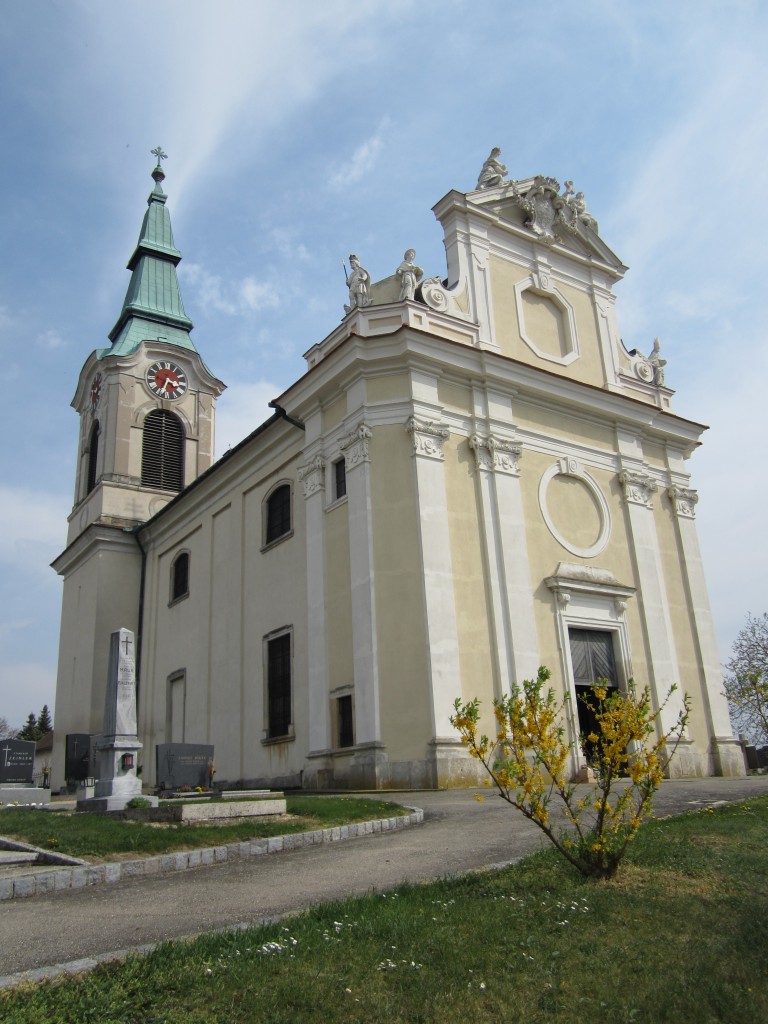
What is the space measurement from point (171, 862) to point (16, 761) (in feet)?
52.7

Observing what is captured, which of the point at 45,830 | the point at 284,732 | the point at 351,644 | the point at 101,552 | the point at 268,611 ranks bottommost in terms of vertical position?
the point at 45,830

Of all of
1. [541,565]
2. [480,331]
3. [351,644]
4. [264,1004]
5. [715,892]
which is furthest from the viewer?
[480,331]

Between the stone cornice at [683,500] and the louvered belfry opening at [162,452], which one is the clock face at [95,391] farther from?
the stone cornice at [683,500]

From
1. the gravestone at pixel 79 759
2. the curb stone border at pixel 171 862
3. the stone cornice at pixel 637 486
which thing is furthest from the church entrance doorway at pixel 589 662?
the gravestone at pixel 79 759

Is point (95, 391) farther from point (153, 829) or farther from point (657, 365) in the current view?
point (153, 829)

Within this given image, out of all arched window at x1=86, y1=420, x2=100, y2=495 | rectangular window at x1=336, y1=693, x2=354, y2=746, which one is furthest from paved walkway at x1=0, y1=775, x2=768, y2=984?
arched window at x1=86, y1=420, x2=100, y2=495

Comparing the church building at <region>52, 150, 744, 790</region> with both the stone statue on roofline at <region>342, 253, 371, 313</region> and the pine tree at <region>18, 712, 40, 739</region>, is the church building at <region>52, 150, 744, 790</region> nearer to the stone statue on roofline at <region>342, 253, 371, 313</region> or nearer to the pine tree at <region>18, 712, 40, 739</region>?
the stone statue on roofline at <region>342, 253, 371, 313</region>

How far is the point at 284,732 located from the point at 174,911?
15.2m

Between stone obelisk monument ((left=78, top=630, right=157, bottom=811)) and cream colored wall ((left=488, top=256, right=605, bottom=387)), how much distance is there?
498 inches

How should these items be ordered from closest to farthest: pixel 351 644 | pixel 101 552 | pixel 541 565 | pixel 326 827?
1. pixel 326 827
2. pixel 351 644
3. pixel 541 565
4. pixel 101 552

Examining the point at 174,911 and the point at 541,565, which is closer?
the point at 174,911

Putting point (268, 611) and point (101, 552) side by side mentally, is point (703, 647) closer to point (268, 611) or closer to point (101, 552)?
point (268, 611)

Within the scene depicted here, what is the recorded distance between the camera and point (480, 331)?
75.8 ft

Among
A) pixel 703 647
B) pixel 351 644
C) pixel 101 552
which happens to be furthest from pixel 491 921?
pixel 101 552
